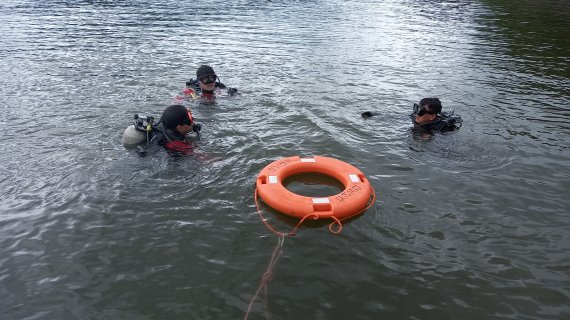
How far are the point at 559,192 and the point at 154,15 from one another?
995 inches

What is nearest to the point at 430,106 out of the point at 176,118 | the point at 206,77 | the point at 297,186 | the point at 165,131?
the point at 297,186

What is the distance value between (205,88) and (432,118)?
20.6 ft

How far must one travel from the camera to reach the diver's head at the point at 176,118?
24.9 ft

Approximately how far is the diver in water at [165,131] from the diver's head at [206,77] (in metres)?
3.19

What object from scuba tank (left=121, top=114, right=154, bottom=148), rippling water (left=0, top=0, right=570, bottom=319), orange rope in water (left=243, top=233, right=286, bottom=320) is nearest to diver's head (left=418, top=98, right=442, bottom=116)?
rippling water (left=0, top=0, right=570, bottom=319)

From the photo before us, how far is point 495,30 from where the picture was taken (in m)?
22.3

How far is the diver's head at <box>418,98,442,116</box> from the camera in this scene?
8.76 meters

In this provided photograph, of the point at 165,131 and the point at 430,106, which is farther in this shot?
the point at 430,106

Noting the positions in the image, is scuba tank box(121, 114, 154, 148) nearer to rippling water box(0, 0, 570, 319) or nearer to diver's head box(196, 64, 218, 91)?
rippling water box(0, 0, 570, 319)

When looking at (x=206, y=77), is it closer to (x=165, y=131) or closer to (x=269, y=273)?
(x=165, y=131)

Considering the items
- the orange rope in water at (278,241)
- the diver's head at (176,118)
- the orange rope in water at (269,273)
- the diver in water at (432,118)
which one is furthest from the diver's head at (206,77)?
the orange rope in water at (269,273)

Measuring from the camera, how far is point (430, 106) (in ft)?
28.8

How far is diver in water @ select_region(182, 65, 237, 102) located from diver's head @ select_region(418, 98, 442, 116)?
18.2 feet

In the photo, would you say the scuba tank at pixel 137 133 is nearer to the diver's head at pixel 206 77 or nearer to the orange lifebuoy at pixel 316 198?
the orange lifebuoy at pixel 316 198
